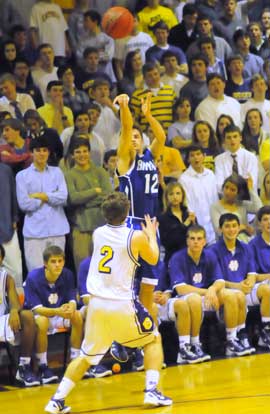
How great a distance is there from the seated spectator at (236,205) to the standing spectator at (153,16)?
3957 mm

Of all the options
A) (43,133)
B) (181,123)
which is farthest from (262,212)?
(43,133)

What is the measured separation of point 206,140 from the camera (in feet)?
44.0

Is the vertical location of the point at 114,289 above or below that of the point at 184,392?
above

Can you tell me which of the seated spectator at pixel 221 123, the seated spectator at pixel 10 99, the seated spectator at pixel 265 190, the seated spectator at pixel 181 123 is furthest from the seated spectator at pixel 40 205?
the seated spectator at pixel 221 123

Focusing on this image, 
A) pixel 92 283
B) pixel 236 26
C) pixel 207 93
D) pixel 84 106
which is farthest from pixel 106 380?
pixel 236 26

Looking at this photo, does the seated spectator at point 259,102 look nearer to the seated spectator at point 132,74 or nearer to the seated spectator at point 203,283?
the seated spectator at point 132,74

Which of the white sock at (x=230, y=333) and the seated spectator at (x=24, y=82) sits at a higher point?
the seated spectator at (x=24, y=82)

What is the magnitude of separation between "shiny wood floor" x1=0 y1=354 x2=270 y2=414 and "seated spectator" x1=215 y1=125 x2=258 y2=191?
9.36 feet

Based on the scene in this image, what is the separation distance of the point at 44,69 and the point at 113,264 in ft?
20.2

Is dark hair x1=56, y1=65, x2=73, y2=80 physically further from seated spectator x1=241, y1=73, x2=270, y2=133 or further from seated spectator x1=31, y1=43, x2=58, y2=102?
seated spectator x1=241, y1=73, x2=270, y2=133

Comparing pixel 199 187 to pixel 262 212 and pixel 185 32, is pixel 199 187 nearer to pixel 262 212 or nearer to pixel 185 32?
pixel 262 212

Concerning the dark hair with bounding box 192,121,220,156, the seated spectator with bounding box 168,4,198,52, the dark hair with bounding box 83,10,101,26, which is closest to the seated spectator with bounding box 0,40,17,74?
the dark hair with bounding box 83,10,101,26

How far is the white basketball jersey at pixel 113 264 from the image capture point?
854cm

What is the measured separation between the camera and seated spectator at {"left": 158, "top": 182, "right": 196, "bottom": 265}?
38.8 ft
